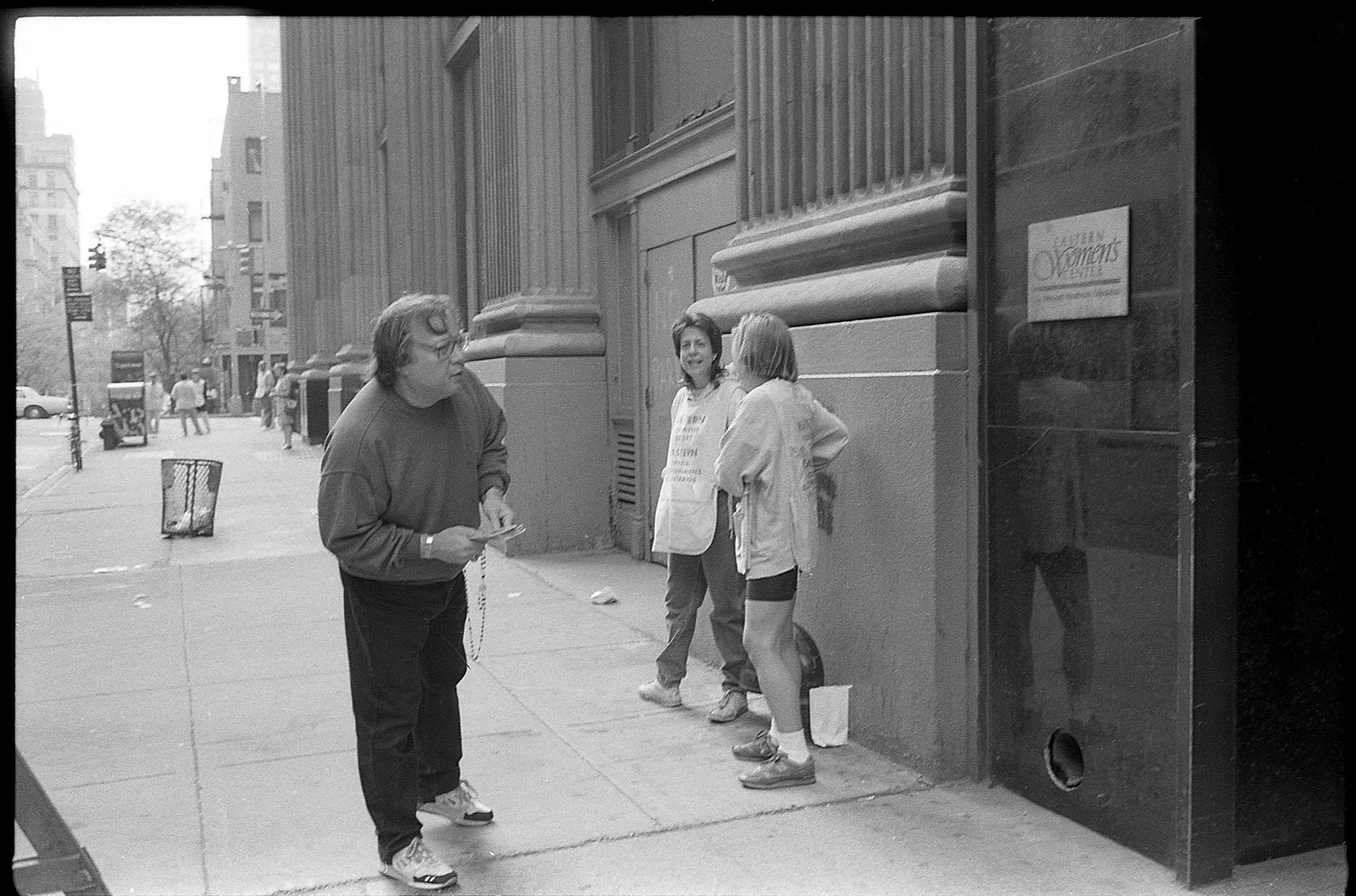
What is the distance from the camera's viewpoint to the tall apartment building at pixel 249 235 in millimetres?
82000

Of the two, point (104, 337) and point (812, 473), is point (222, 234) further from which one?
point (812, 473)

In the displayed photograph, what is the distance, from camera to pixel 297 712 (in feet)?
20.4

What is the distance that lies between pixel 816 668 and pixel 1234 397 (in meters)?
2.20

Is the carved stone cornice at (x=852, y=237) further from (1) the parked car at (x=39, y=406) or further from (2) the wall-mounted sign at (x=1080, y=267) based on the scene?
(1) the parked car at (x=39, y=406)

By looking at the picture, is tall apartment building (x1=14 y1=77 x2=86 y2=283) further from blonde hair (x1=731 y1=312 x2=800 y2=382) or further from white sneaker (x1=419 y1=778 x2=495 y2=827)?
white sneaker (x1=419 y1=778 x2=495 y2=827)

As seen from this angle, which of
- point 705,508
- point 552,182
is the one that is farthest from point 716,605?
point 552,182

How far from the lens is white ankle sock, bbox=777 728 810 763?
5.00 m

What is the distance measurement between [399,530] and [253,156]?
93.7 m

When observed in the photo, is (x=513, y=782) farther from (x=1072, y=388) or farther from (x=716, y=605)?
(x=1072, y=388)

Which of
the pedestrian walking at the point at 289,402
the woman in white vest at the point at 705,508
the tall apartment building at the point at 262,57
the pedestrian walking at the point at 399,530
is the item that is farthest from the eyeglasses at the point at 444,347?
Result: the tall apartment building at the point at 262,57

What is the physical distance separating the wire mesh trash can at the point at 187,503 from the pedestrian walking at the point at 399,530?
8.98m

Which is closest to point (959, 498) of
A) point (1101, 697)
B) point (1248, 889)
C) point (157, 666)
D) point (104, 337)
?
point (1101, 697)

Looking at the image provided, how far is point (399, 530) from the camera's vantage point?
404cm

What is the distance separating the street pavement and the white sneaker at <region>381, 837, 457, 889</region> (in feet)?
0.22
